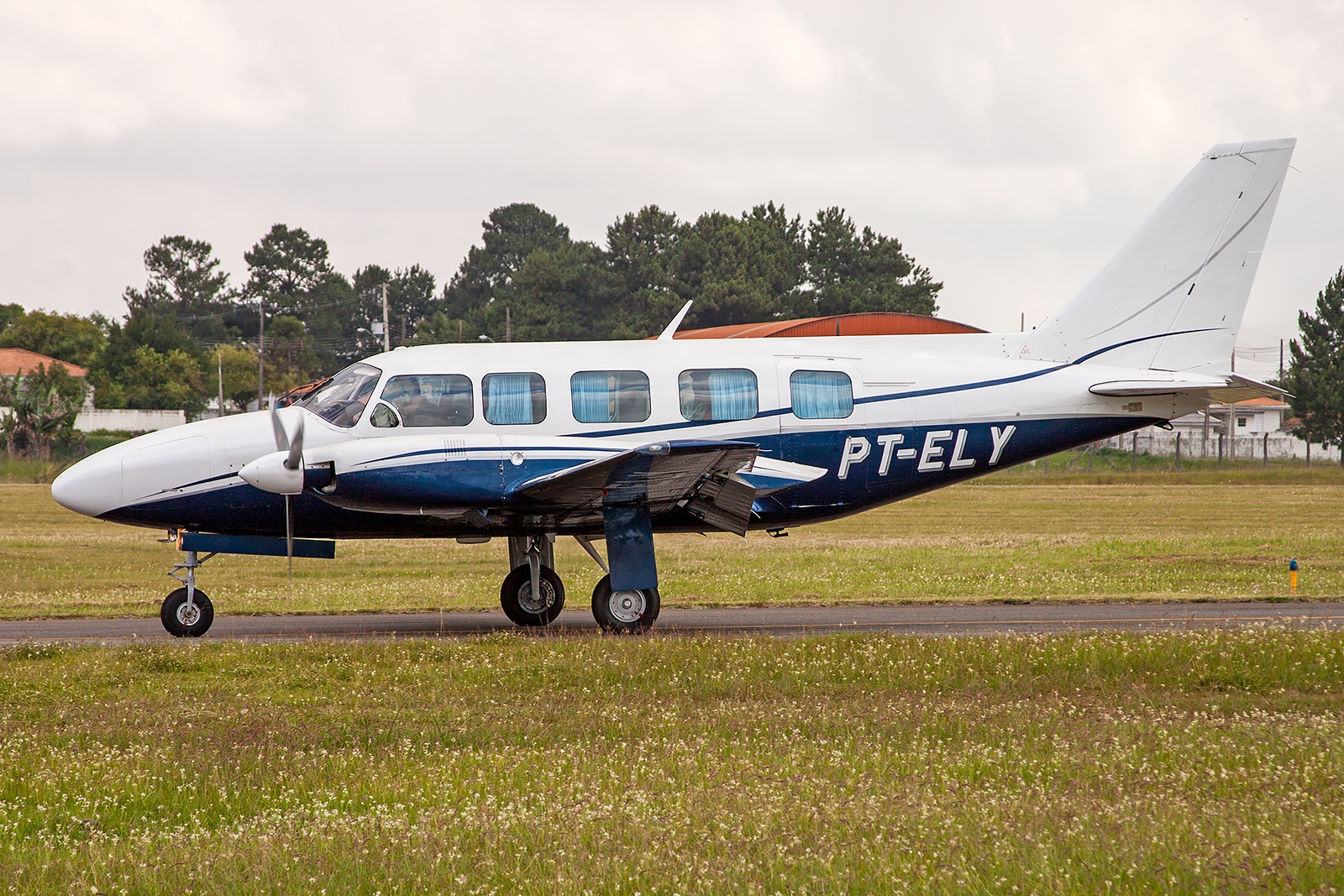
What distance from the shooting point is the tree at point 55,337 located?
97.0m

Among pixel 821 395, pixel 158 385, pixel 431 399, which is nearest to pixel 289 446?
pixel 431 399

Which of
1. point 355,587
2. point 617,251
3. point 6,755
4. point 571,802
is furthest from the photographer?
point 617,251

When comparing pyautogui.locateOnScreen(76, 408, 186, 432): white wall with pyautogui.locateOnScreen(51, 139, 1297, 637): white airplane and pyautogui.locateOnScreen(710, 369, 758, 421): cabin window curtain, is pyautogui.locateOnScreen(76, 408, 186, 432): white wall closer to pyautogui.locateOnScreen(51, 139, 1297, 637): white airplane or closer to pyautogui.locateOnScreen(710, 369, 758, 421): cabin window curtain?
pyautogui.locateOnScreen(51, 139, 1297, 637): white airplane

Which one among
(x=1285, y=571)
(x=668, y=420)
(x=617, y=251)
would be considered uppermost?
(x=617, y=251)

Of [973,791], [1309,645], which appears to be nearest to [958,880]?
[973,791]

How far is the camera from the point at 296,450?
1380 cm

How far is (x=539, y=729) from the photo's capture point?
9.05m

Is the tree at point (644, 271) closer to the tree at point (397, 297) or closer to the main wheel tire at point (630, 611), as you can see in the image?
the tree at point (397, 297)

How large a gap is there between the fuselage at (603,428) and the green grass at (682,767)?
102 inches

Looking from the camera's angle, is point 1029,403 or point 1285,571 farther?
point 1285,571

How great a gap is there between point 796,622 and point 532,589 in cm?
369

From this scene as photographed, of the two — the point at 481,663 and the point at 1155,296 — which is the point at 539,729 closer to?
the point at 481,663

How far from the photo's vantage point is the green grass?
5754 millimetres

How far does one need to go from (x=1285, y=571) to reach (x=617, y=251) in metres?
80.9
